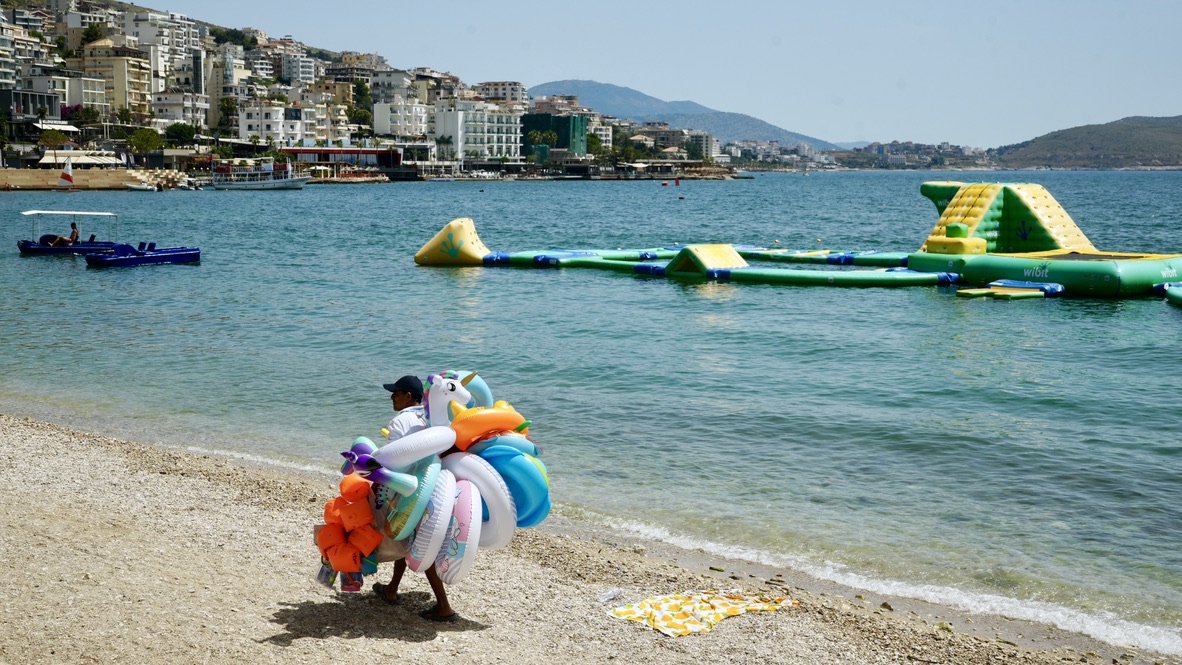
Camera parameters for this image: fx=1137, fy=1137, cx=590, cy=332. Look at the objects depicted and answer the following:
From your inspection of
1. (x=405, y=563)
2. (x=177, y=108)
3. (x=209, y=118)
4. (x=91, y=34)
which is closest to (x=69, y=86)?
(x=177, y=108)

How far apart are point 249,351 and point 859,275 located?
47.7 feet

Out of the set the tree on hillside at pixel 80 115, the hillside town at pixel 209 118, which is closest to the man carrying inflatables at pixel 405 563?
the hillside town at pixel 209 118

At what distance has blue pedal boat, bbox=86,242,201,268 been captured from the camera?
31.8 metres

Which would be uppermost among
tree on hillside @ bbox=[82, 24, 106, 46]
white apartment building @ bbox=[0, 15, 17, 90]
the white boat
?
tree on hillside @ bbox=[82, 24, 106, 46]

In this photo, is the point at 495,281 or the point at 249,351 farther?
the point at 495,281

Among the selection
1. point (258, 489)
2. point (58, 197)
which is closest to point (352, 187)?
point (58, 197)

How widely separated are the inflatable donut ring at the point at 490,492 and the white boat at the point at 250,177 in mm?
103714

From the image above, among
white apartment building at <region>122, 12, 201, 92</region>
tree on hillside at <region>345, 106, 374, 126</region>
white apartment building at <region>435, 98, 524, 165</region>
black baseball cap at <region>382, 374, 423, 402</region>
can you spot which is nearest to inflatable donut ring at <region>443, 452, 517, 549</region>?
black baseball cap at <region>382, 374, 423, 402</region>

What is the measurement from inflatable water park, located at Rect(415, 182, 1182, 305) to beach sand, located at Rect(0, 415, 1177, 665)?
60.3 feet

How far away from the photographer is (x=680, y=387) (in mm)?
14656

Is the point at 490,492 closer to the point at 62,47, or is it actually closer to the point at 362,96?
the point at 62,47

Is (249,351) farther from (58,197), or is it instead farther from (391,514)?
(58,197)

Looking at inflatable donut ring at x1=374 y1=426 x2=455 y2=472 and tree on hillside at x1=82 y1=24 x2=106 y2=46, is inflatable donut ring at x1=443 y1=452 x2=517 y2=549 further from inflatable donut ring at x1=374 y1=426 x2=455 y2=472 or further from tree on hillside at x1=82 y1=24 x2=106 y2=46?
tree on hillside at x1=82 y1=24 x2=106 y2=46

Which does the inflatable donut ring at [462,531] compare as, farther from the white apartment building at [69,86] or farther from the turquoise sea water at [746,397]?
the white apartment building at [69,86]
